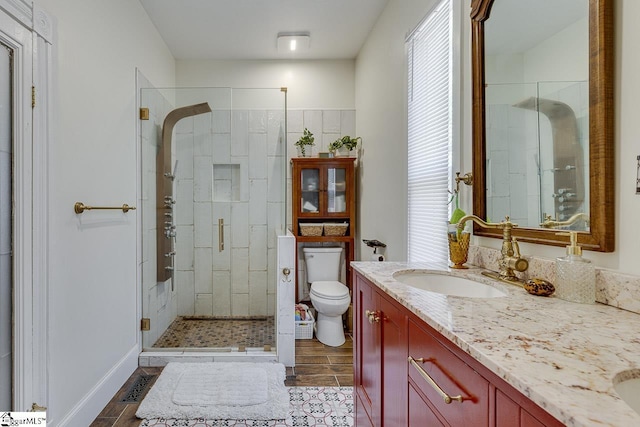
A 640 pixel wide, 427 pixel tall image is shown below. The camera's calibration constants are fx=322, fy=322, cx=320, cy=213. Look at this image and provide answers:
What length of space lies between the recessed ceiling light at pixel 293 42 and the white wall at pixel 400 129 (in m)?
0.59

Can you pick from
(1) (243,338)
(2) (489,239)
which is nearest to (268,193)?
(1) (243,338)

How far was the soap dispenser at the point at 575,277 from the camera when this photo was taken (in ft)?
2.88

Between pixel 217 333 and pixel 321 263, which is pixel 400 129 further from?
pixel 217 333

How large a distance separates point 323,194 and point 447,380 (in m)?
2.66

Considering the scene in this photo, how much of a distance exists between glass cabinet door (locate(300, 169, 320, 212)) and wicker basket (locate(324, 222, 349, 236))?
20 centimetres

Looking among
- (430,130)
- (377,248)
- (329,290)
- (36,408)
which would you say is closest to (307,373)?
(329,290)

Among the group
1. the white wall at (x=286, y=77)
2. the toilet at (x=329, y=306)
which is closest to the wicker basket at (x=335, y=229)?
the toilet at (x=329, y=306)

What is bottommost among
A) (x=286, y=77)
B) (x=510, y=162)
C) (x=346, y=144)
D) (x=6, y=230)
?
(x=6, y=230)

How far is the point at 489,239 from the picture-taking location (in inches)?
54.7

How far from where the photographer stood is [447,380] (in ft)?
2.39

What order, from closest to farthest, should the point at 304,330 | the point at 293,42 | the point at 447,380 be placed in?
the point at 447,380, the point at 304,330, the point at 293,42

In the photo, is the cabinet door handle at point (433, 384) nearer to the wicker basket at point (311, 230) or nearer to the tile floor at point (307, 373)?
the tile floor at point (307, 373)

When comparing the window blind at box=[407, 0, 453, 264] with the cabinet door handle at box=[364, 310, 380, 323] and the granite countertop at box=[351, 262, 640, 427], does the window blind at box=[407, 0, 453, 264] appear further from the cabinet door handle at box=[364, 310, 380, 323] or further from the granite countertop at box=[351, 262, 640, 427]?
the granite countertop at box=[351, 262, 640, 427]

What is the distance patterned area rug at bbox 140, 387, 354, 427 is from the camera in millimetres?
1796
